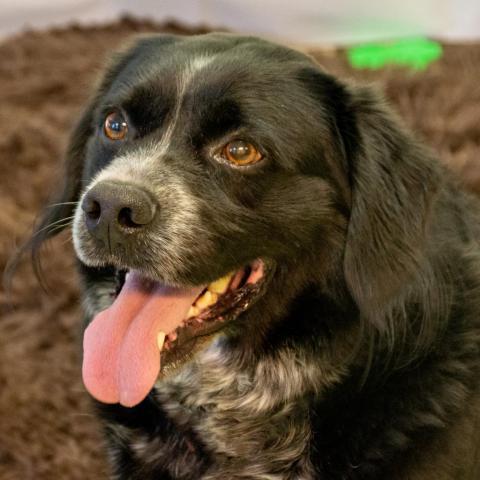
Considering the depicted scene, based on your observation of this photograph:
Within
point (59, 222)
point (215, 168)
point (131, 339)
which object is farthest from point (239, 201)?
point (59, 222)

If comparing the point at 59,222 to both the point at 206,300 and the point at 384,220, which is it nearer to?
the point at 206,300

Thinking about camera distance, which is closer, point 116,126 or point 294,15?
point 116,126

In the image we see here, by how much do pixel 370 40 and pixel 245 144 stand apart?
2448 mm

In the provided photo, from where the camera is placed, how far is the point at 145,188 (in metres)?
1.33

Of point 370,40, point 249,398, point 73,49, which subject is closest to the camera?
point 249,398

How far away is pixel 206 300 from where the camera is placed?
1.44 m

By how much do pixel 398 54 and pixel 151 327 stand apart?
218 centimetres

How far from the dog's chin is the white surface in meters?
2.50

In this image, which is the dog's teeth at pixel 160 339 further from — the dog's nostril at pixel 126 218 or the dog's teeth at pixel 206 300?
the dog's nostril at pixel 126 218

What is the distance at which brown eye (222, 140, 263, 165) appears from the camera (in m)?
1.38

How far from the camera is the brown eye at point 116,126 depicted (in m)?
1.49

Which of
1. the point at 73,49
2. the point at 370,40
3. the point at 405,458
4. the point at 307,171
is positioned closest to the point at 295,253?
the point at 307,171

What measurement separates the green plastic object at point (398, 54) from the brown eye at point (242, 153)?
174 centimetres

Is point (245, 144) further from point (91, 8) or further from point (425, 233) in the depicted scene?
point (91, 8)
